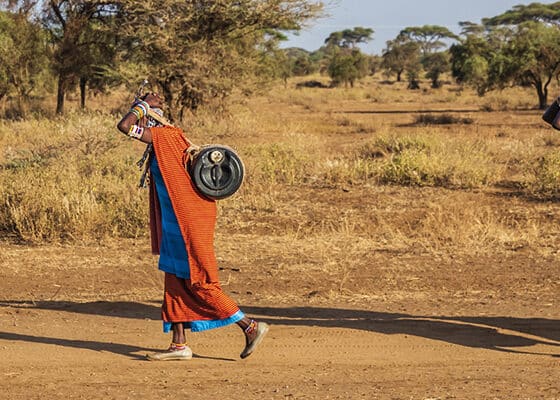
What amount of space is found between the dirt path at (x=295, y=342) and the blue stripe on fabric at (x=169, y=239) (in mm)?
588

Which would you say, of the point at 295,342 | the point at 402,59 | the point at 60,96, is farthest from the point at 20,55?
the point at 402,59

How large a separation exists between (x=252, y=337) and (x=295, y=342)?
499 millimetres

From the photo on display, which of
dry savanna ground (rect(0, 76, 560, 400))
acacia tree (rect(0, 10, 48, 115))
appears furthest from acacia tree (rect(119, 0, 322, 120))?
dry savanna ground (rect(0, 76, 560, 400))

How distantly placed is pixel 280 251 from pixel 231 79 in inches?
529

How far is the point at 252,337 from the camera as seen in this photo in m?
5.21

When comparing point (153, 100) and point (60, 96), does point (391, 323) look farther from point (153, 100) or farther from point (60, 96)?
point (60, 96)

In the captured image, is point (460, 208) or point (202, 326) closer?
point (202, 326)

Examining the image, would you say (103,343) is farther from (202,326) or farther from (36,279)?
(36,279)

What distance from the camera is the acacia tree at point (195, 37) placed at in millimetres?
20188

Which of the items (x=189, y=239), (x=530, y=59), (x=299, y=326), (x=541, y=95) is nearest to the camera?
(x=189, y=239)

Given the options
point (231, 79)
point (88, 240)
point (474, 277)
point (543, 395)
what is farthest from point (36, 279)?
point (231, 79)

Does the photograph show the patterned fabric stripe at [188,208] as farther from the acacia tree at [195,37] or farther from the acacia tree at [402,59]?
Answer: the acacia tree at [402,59]

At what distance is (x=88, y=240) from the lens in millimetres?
9016

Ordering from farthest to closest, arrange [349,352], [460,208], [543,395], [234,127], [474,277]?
1. [234,127]
2. [460,208]
3. [474,277]
4. [349,352]
5. [543,395]
